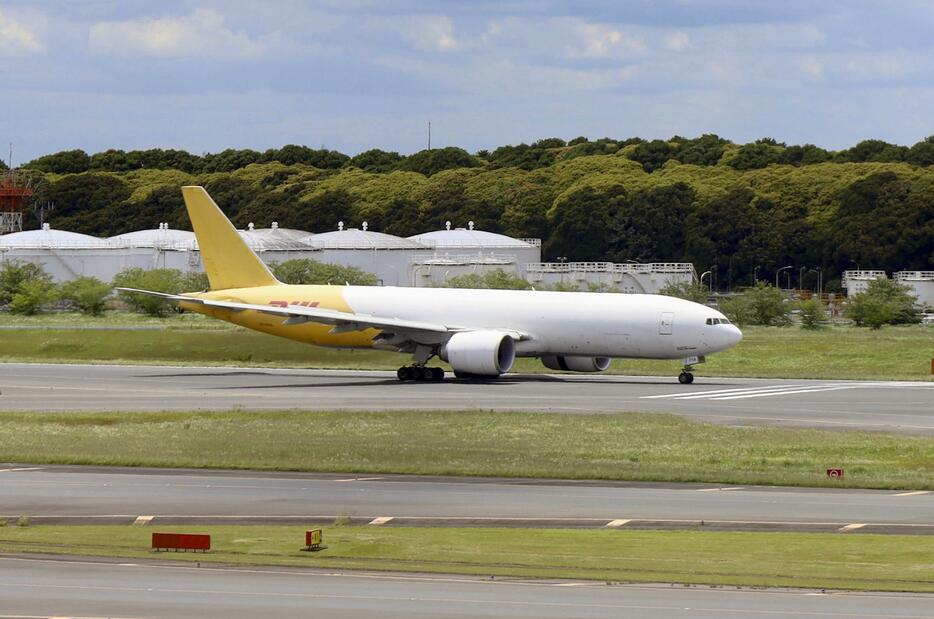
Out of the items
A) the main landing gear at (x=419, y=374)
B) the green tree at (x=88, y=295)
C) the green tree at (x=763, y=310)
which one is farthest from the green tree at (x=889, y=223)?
the main landing gear at (x=419, y=374)

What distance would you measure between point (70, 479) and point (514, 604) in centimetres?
1649

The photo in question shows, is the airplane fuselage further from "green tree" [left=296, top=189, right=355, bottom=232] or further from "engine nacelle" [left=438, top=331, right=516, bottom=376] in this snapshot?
"green tree" [left=296, top=189, right=355, bottom=232]

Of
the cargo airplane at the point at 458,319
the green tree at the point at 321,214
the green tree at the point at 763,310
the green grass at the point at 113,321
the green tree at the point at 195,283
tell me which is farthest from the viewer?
the green tree at the point at 321,214

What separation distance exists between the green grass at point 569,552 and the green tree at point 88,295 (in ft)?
266

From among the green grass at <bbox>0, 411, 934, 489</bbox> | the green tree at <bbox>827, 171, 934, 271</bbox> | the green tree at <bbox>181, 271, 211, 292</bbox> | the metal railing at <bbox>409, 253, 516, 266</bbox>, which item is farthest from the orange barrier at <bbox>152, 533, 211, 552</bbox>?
the green tree at <bbox>827, 171, 934, 271</bbox>

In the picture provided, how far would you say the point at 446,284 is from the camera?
384 feet

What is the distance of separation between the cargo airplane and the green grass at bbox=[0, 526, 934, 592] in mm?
33514

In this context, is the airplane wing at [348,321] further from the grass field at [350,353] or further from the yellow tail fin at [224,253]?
the grass field at [350,353]

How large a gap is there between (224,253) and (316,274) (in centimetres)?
4713

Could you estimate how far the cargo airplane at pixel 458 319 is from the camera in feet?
195

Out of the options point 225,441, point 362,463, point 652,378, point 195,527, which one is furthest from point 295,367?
point 195,527

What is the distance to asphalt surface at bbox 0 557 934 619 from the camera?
63.1 ft

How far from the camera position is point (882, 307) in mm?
98812

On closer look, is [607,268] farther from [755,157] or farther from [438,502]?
[438,502]
